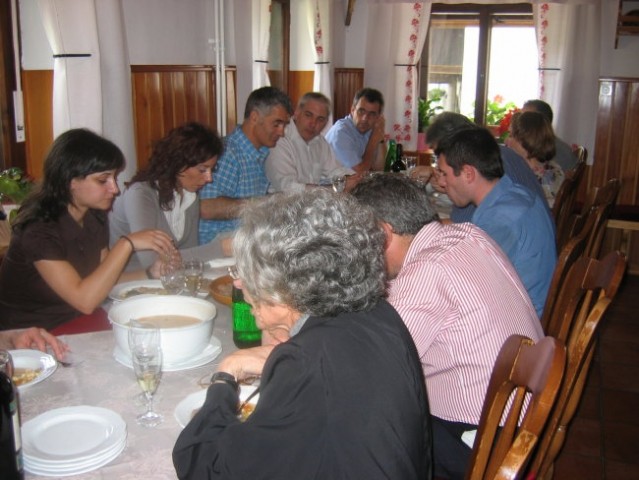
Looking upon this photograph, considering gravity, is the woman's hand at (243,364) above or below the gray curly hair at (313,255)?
below

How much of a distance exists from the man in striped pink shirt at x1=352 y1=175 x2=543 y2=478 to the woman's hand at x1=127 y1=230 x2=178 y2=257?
2.22 feet

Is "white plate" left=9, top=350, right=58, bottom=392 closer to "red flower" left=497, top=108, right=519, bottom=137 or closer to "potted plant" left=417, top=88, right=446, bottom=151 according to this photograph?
"red flower" left=497, top=108, right=519, bottom=137

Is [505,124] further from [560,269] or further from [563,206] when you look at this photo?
[560,269]

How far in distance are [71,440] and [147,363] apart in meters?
0.18

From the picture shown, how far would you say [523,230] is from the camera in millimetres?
2123

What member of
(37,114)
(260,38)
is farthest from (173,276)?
(260,38)

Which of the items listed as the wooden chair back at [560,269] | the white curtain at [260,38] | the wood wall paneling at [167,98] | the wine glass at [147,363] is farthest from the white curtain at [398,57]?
the wine glass at [147,363]

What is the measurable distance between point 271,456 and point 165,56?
360 cm

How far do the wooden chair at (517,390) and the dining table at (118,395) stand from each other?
55 cm

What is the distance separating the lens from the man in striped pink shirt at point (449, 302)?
1.37m

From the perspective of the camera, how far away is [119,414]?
1.25 m

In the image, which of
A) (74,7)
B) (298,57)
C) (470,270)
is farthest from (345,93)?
(470,270)

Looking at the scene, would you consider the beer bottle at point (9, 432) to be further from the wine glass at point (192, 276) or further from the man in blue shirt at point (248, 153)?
the man in blue shirt at point (248, 153)

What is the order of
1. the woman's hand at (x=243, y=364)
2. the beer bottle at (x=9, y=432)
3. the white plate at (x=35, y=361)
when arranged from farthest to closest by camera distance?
the white plate at (x=35, y=361), the woman's hand at (x=243, y=364), the beer bottle at (x=9, y=432)
